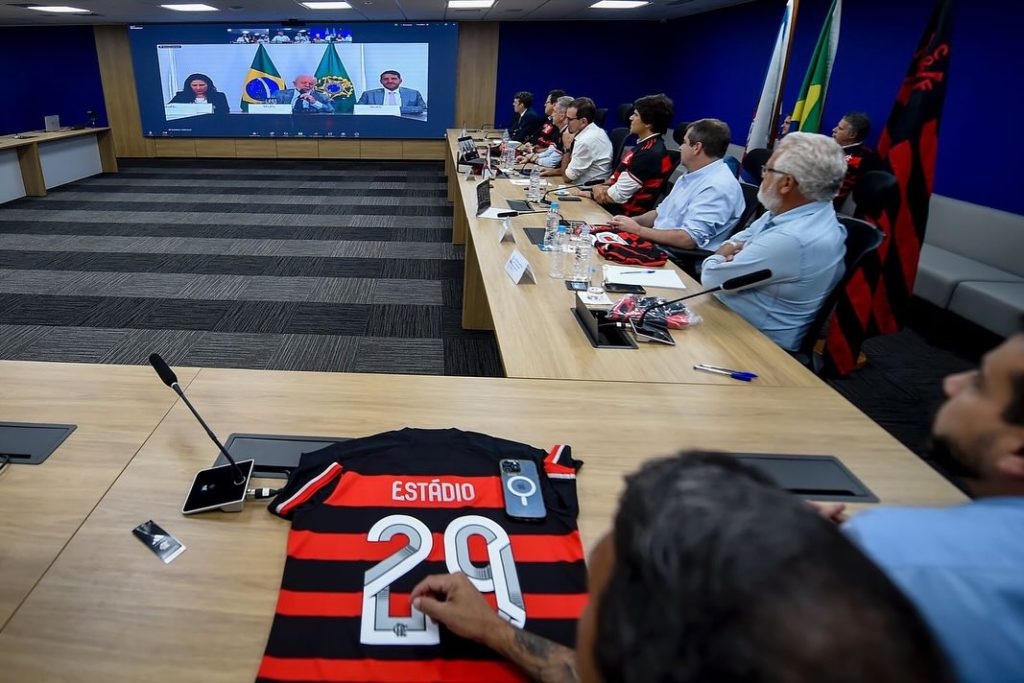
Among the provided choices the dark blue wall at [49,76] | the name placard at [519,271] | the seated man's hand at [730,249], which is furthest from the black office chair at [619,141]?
the dark blue wall at [49,76]

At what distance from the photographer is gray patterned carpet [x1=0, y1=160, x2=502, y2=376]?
10.6 ft

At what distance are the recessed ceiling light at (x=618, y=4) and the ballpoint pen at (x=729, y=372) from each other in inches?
276

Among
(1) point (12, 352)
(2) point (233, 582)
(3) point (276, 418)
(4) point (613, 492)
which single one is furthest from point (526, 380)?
(1) point (12, 352)

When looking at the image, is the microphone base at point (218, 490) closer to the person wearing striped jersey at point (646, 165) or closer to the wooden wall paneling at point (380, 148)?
the person wearing striped jersey at point (646, 165)

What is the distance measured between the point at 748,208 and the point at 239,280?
11.3ft

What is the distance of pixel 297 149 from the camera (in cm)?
977

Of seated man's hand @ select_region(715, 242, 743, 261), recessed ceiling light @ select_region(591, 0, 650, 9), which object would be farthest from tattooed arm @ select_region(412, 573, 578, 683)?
recessed ceiling light @ select_region(591, 0, 650, 9)

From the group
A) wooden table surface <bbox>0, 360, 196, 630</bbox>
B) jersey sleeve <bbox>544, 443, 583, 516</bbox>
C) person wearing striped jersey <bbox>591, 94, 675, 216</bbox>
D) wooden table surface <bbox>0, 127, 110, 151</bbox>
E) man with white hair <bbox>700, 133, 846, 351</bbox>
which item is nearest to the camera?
wooden table surface <bbox>0, 360, 196, 630</bbox>

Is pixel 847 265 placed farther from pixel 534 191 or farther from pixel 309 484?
pixel 534 191

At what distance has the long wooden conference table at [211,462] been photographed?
2.57ft

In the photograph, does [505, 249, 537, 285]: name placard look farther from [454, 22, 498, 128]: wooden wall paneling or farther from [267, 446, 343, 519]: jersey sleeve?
[454, 22, 498, 128]: wooden wall paneling

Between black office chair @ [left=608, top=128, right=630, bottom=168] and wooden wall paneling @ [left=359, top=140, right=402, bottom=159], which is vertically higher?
black office chair @ [left=608, top=128, right=630, bottom=168]

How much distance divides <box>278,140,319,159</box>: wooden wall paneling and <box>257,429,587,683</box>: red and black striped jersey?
9.74 m

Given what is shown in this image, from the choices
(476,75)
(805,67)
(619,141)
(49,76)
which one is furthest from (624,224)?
(49,76)
